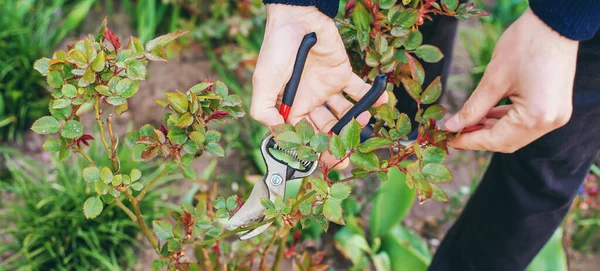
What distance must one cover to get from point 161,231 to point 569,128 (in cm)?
89

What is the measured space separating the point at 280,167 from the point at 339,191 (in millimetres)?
223

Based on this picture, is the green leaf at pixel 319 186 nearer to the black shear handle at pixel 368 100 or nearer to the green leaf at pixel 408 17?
the black shear handle at pixel 368 100

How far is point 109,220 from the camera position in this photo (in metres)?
1.79

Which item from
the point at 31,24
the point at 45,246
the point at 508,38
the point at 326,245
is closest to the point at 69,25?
the point at 31,24

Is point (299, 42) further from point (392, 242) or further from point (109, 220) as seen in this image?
point (109, 220)

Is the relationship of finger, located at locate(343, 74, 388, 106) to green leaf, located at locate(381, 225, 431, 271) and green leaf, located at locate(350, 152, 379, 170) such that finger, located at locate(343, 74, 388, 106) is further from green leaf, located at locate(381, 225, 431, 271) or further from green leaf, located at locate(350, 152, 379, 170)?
green leaf, located at locate(381, 225, 431, 271)

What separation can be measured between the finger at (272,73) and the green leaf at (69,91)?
0.33m

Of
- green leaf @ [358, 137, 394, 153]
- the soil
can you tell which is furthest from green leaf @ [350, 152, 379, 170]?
the soil

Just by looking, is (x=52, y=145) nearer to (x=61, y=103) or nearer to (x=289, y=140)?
(x=61, y=103)

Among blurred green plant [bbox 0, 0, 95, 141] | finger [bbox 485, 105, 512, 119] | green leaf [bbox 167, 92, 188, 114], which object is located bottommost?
blurred green plant [bbox 0, 0, 95, 141]

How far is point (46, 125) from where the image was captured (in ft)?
3.19

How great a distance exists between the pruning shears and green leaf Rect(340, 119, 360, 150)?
18 centimetres

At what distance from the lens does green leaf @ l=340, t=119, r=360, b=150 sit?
2.90ft

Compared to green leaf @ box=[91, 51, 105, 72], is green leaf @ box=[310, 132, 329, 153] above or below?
below
